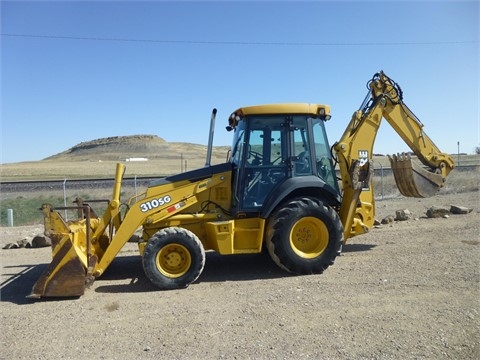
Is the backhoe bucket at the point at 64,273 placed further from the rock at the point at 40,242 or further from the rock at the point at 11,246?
the rock at the point at 11,246

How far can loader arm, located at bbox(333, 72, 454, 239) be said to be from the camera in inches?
282

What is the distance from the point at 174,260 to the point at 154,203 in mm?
913

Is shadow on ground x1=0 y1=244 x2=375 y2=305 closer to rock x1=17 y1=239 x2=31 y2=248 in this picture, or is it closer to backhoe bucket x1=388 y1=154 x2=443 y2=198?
backhoe bucket x1=388 y1=154 x2=443 y2=198

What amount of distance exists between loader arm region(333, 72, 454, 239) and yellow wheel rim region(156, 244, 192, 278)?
2.65 meters

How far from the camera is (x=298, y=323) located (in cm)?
469

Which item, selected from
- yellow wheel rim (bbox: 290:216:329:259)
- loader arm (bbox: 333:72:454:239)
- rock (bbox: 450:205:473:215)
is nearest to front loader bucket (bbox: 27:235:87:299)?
yellow wheel rim (bbox: 290:216:329:259)

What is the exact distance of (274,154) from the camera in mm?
6734

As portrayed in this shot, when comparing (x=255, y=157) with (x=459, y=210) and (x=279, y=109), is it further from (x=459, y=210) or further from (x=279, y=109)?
(x=459, y=210)

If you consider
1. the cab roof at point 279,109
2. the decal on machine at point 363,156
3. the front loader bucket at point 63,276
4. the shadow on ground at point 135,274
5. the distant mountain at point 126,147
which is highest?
the distant mountain at point 126,147

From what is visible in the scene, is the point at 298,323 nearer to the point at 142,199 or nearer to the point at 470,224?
the point at 142,199

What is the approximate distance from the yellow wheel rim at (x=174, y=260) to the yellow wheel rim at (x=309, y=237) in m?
1.60

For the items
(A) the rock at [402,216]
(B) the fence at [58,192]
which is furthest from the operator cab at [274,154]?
(B) the fence at [58,192]

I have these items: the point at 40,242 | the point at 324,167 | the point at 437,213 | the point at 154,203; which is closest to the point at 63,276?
A: the point at 154,203

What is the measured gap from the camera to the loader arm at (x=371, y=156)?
23.5 ft
